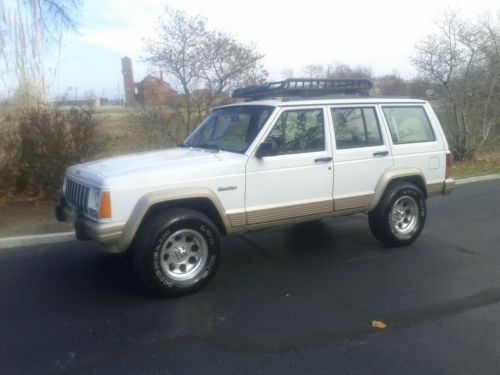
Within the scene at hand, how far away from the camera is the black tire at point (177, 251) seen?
4176 millimetres

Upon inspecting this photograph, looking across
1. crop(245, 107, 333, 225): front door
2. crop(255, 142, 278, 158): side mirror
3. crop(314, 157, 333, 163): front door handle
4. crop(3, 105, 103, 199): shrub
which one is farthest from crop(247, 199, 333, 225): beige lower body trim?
crop(3, 105, 103, 199): shrub

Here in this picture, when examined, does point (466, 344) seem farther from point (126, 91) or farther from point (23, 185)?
point (126, 91)

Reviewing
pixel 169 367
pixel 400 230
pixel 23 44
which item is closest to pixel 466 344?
pixel 169 367

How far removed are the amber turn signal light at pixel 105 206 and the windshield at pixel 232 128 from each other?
4.83 feet

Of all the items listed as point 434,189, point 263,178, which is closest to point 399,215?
point 434,189

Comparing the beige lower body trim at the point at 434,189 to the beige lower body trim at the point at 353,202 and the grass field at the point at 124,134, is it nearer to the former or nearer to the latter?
the beige lower body trim at the point at 353,202

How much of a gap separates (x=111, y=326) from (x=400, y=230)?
3876 mm

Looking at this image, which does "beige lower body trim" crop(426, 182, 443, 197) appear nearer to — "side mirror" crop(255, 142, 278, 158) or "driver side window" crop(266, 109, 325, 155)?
"driver side window" crop(266, 109, 325, 155)

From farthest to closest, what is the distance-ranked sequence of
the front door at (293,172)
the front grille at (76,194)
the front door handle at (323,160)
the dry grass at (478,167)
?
the dry grass at (478,167) < the front door handle at (323,160) < the front door at (293,172) < the front grille at (76,194)

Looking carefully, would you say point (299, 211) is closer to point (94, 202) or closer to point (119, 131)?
point (94, 202)

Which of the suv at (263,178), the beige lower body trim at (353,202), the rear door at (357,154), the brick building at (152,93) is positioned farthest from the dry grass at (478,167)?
the brick building at (152,93)

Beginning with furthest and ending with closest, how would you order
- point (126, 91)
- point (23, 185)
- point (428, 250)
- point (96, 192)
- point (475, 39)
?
point (475, 39), point (126, 91), point (23, 185), point (428, 250), point (96, 192)

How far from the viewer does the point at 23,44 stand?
9352mm

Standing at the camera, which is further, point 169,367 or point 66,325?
point 66,325
